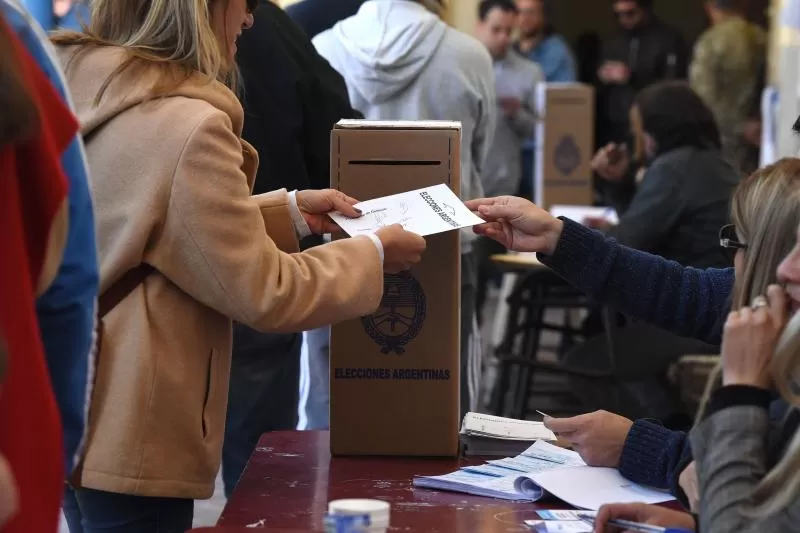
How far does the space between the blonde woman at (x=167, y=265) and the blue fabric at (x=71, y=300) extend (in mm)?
402

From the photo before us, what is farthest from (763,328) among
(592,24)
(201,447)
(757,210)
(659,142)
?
(592,24)

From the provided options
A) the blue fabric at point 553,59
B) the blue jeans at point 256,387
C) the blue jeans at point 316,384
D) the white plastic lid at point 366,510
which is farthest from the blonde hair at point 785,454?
the blue fabric at point 553,59

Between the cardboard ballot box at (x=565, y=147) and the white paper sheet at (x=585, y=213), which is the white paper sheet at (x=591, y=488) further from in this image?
the cardboard ballot box at (x=565, y=147)

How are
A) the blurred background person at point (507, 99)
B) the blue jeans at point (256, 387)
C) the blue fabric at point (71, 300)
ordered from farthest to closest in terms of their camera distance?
1. the blurred background person at point (507, 99)
2. the blue jeans at point (256, 387)
3. the blue fabric at point (71, 300)

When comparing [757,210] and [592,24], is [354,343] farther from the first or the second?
[592,24]

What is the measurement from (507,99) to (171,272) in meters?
5.26

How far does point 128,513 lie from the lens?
1841mm

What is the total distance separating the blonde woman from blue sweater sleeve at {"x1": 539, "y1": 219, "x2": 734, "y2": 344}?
1.49ft

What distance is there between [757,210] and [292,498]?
78 cm

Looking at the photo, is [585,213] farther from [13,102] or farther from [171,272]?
[13,102]

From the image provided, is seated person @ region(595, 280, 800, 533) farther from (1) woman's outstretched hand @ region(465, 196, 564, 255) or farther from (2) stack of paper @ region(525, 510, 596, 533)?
(1) woman's outstretched hand @ region(465, 196, 564, 255)

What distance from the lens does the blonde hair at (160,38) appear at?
1.81 m

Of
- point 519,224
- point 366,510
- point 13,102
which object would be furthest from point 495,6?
point 13,102

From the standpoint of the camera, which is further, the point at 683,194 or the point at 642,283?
the point at 683,194
